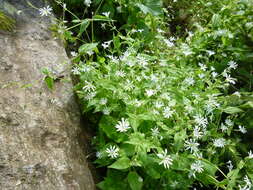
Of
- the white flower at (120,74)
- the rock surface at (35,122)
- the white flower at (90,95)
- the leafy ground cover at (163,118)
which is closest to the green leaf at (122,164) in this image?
the leafy ground cover at (163,118)

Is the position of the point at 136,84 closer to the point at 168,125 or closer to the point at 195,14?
the point at 168,125

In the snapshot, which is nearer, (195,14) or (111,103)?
(111,103)

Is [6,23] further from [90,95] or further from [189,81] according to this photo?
[189,81]

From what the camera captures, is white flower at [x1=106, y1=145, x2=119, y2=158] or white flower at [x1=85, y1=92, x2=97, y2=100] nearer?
white flower at [x1=106, y1=145, x2=119, y2=158]

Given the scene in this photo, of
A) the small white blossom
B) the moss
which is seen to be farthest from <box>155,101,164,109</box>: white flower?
the moss

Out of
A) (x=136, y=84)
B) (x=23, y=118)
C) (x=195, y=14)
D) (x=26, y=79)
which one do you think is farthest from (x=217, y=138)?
(x=195, y=14)

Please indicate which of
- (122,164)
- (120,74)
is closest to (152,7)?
(120,74)

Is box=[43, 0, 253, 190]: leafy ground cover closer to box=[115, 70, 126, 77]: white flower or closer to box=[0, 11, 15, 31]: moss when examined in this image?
box=[115, 70, 126, 77]: white flower
